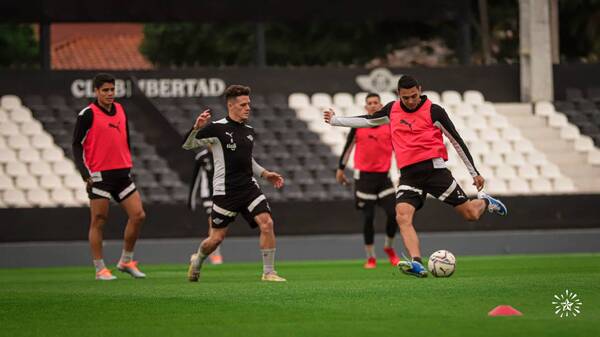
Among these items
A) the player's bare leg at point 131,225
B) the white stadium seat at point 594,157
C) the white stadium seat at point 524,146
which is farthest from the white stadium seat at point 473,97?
the player's bare leg at point 131,225

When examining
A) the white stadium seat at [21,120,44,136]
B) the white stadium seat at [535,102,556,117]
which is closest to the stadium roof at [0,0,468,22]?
the white stadium seat at [21,120,44,136]

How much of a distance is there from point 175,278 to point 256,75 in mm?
12601

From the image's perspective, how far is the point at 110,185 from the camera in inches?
568

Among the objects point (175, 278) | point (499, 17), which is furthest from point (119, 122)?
point (499, 17)

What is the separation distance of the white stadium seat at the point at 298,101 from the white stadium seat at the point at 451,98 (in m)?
2.89

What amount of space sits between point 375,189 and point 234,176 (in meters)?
4.97

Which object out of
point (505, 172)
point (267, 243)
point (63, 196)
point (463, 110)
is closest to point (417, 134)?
point (267, 243)

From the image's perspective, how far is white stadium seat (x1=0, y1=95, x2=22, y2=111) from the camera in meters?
25.6

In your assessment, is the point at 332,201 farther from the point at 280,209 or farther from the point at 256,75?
the point at 256,75

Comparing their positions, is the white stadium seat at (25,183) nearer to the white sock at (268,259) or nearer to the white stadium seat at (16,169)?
the white stadium seat at (16,169)

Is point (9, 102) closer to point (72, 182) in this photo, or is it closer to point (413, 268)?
point (72, 182)

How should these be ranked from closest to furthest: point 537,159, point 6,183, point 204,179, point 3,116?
point 204,179, point 6,183, point 3,116, point 537,159

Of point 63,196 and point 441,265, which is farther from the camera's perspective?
point 63,196

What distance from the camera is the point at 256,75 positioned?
26.8 m
